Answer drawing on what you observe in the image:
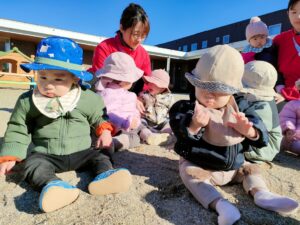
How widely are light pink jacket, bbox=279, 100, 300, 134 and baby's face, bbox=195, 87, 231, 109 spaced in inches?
59.1

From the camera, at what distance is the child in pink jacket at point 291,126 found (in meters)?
2.68

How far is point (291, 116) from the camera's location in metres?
2.80

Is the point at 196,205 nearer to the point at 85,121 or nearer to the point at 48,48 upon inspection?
the point at 85,121

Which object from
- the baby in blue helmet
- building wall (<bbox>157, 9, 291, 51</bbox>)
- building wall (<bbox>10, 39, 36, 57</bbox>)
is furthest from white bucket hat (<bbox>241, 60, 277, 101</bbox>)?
building wall (<bbox>157, 9, 291, 51</bbox>)

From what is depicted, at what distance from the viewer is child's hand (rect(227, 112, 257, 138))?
1.38 metres

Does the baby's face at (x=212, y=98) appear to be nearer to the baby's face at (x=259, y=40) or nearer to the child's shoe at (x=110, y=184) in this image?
the child's shoe at (x=110, y=184)

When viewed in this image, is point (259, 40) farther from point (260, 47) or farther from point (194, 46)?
point (194, 46)

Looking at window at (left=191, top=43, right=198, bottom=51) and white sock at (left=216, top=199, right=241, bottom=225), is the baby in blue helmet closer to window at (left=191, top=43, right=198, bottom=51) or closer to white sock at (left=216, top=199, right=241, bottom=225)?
white sock at (left=216, top=199, right=241, bottom=225)

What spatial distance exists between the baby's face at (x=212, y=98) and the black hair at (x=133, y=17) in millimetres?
1672

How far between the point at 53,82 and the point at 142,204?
88 cm

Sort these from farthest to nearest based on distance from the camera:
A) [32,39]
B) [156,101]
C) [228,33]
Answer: [228,33] < [32,39] < [156,101]

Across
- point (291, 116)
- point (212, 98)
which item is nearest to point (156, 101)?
point (291, 116)

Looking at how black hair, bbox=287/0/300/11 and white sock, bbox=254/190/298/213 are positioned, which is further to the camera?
black hair, bbox=287/0/300/11

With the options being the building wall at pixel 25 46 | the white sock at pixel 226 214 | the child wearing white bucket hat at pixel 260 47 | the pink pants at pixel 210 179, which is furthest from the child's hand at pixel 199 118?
the building wall at pixel 25 46
